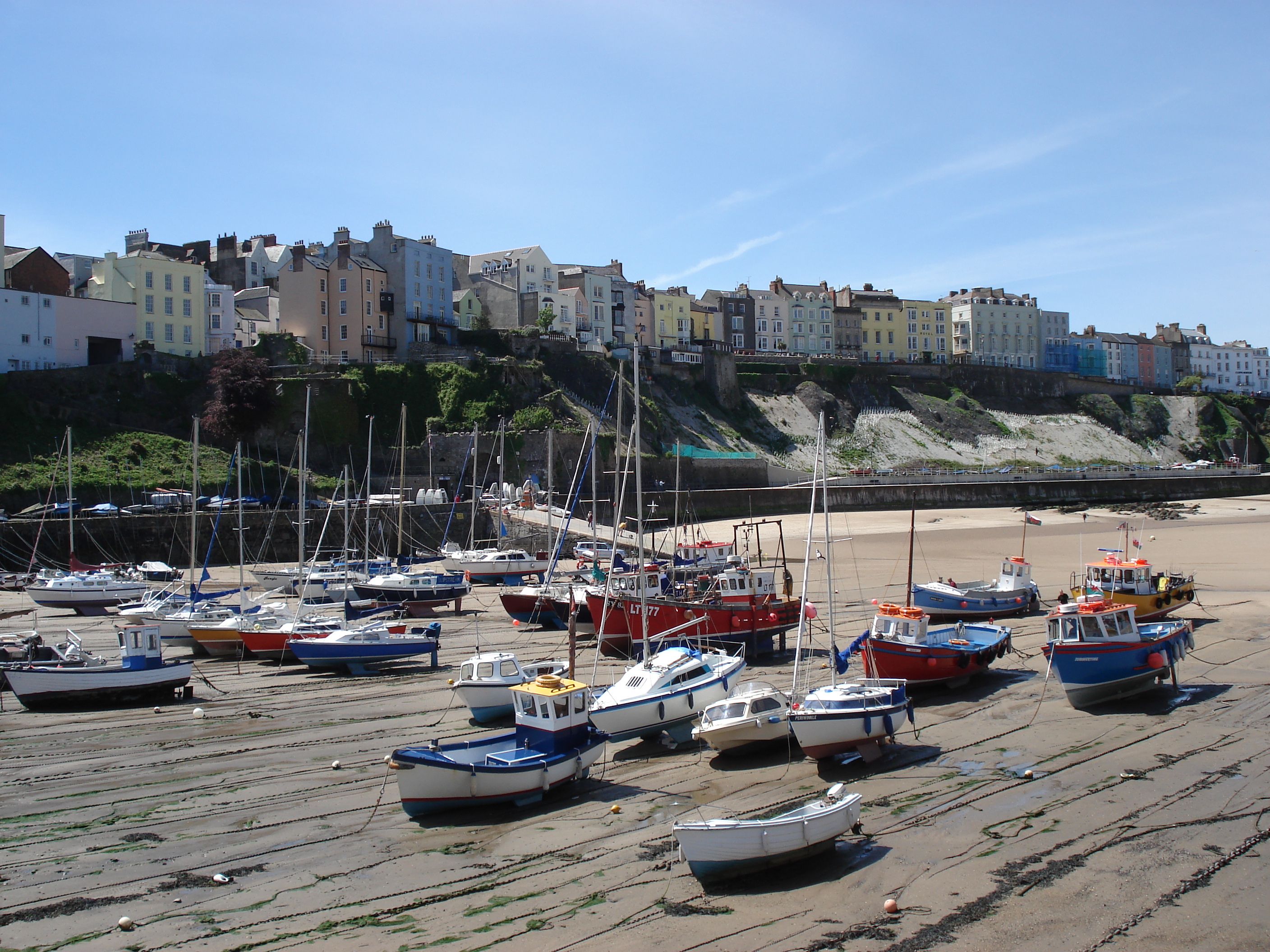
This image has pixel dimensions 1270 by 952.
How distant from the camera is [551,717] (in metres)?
13.9

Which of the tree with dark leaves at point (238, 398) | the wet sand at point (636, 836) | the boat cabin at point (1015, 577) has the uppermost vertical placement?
the tree with dark leaves at point (238, 398)

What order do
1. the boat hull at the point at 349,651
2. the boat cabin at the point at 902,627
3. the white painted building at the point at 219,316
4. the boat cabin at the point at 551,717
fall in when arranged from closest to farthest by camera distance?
the boat cabin at the point at 551,717, the boat cabin at the point at 902,627, the boat hull at the point at 349,651, the white painted building at the point at 219,316

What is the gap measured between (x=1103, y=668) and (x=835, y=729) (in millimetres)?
5708

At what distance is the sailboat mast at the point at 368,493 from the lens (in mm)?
33469

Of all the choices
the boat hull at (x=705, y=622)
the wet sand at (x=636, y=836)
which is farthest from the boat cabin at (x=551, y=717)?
the boat hull at (x=705, y=622)

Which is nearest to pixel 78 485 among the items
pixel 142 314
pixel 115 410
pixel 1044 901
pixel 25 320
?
pixel 115 410

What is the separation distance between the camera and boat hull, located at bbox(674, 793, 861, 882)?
10305mm

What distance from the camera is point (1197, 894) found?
984cm

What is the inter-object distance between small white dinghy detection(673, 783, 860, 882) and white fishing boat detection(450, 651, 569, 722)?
23.5 feet

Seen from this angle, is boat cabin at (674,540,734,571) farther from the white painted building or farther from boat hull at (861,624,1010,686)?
the white painted building

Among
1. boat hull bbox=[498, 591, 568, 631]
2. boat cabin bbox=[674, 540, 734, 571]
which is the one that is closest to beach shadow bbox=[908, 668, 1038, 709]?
boat cabin bbox=[674, 540, 734, 571]

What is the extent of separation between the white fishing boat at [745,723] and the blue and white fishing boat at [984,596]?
11443mm

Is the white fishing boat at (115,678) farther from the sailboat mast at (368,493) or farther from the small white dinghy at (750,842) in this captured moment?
the small white dinghy at (750,842)

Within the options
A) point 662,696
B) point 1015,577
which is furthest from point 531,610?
point 1015,577
